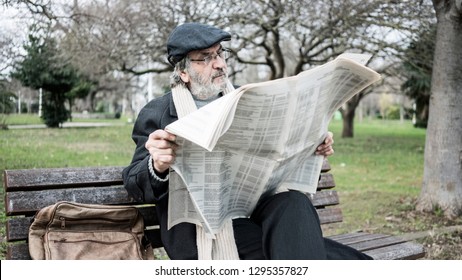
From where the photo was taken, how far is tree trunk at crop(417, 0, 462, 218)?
16.1 feet

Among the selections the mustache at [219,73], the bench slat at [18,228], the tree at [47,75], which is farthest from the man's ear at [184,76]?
the tree at [47,75]

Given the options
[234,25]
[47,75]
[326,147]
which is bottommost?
[326,147]

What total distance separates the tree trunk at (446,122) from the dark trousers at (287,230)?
3.39 metres

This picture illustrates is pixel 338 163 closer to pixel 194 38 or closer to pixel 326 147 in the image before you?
pixel 326 147

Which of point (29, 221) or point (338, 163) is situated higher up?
point (29, 221)

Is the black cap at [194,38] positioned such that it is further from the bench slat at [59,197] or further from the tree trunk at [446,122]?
the tree trunk at [446,122]

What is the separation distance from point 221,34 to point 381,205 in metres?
4.11

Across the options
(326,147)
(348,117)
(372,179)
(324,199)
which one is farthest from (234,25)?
(348,117)

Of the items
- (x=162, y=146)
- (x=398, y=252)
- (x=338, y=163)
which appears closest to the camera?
(x=162, y=146)

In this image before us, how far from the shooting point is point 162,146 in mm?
1793

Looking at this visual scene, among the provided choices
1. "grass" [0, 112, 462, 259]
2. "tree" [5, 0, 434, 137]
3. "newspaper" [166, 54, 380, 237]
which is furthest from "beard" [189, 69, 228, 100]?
"tree" [5, 0, 434, 137]

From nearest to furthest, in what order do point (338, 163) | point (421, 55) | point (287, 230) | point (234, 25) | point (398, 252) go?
point (287, 230), point (398, 252), point (421, 55), point (234, 25), point (338, 163)

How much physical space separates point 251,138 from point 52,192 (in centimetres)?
88

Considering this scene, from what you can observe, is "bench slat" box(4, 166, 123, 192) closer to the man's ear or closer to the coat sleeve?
the coat sleeve
